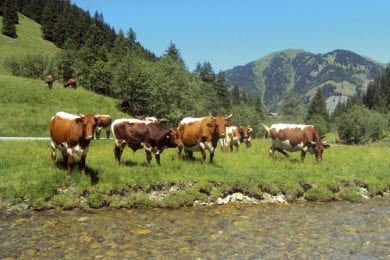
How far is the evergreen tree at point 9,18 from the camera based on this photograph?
4798 inches

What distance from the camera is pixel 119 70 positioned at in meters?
72.2

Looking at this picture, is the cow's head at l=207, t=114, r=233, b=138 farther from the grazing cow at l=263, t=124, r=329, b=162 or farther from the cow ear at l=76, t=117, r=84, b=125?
the cow ear at l=76, t=117, r=84, b=125

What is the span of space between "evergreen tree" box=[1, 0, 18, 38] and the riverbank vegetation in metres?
112

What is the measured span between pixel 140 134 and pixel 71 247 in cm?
966

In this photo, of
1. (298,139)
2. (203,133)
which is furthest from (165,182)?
(298,139)

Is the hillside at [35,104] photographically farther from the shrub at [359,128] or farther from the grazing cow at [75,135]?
the shrub at [359,128]

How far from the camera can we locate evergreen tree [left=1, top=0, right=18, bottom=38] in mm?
121875

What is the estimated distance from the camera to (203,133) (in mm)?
22000

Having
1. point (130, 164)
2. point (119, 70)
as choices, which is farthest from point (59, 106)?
point (130, 164)

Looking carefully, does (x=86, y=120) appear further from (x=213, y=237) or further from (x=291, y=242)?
(x=291, y=242)

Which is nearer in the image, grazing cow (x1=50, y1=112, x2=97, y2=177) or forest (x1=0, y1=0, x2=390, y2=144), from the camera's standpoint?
grazing cow (x1=50, y1=112, x2=97, y2=177)

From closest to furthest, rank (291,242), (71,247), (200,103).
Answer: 1. (71,247)
2. (291,242)
3. (200,103)

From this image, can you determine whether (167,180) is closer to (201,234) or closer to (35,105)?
(201,234)

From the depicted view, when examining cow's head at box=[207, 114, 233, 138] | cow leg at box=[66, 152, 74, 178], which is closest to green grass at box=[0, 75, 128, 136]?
cow leg at box=[66, 152, 74, 178]
